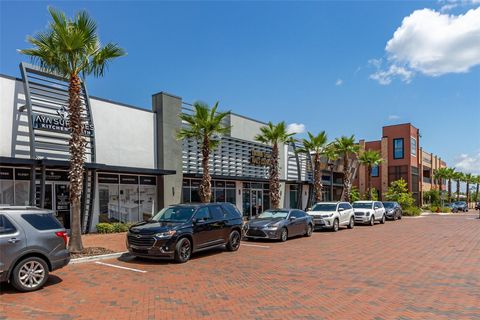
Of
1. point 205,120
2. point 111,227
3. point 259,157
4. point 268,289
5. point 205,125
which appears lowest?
point 111,227

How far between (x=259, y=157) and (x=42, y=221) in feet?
73.8

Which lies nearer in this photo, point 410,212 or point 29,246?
point 29,246

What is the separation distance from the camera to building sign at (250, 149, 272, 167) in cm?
2935

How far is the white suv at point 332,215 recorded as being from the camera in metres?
21.6

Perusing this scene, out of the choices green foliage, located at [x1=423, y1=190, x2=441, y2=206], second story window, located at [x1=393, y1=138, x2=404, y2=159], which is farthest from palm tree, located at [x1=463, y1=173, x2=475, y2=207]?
second story window, located at [x1=393, y1=138, x2=404, y2=159]

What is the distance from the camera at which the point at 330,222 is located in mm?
21578

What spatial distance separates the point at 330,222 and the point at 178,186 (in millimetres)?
8734

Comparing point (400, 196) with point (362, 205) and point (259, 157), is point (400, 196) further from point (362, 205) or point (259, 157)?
point (259, 157)

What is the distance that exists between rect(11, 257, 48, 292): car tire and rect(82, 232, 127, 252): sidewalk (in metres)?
5.18

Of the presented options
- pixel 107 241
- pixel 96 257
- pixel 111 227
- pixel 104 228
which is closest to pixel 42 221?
pixel 96 257

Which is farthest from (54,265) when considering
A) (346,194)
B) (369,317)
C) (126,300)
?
(346,194)

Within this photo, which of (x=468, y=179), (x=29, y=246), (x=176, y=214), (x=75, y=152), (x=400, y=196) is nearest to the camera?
(x=29, y=246)

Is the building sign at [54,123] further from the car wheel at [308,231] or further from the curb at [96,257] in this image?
the car wheel at [308,231]

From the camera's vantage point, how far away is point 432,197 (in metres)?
65.2
